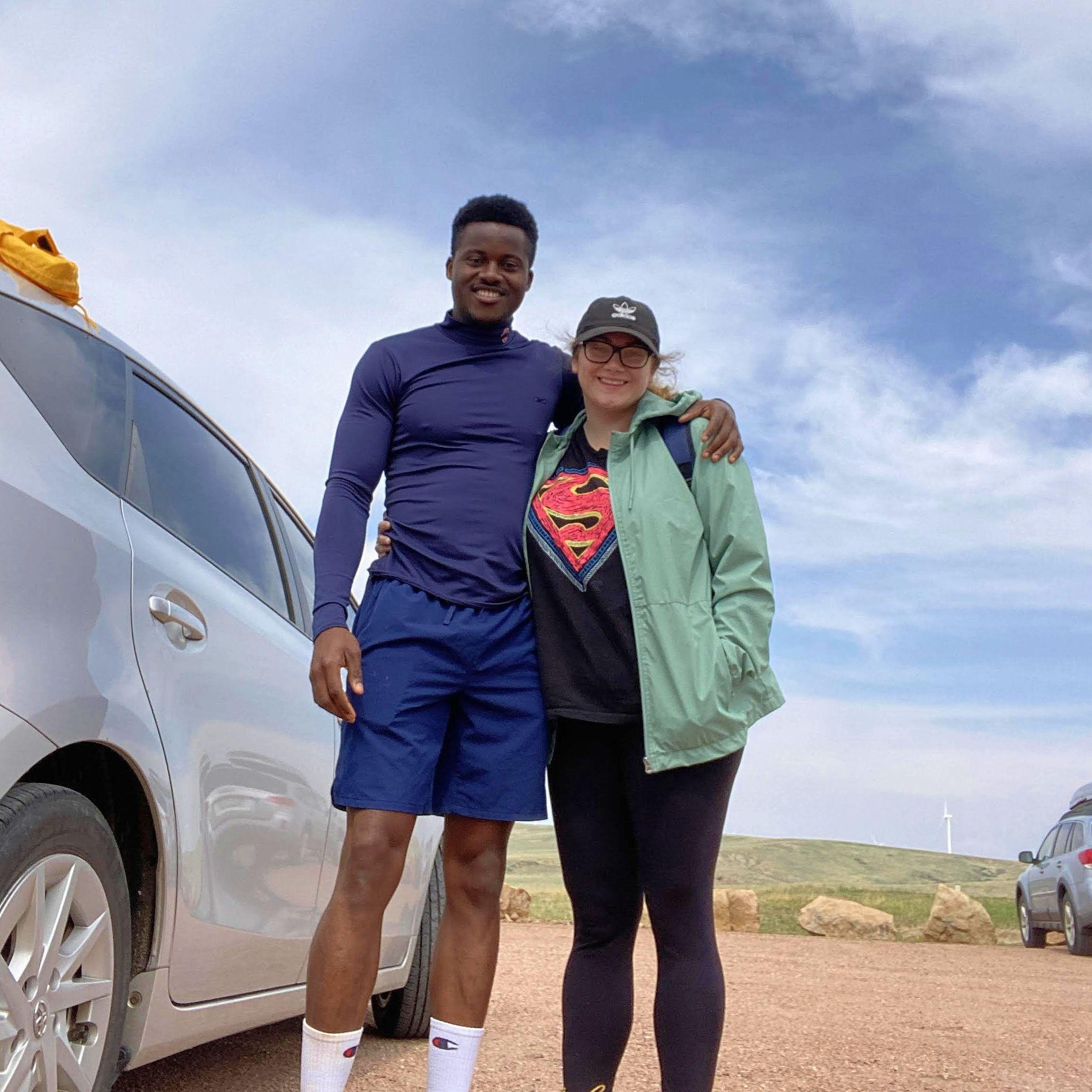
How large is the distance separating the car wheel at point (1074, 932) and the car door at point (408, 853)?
10.3 metres

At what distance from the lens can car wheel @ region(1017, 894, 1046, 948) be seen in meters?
14.3

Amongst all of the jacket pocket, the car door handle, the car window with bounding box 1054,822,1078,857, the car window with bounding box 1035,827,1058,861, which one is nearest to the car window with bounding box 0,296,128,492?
the car door handle

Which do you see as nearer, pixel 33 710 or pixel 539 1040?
pixel 33 710

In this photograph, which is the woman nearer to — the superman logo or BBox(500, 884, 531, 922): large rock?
the superman logo

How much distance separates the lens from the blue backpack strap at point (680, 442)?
2.70 meters

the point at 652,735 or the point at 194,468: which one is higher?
the point at 194,468

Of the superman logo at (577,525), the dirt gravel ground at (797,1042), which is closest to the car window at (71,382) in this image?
the superman logo at (577,525)

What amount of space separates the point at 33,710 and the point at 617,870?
127cm

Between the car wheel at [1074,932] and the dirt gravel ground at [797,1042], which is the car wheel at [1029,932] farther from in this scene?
the dirt gravel ground at [797,1042]

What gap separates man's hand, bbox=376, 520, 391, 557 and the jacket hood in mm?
438

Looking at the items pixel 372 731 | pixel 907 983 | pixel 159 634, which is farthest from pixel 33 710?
pixel 907 983

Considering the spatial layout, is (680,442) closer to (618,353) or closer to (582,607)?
(618,353)

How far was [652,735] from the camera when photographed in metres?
2.47

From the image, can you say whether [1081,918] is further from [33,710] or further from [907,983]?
[33,710]
